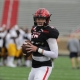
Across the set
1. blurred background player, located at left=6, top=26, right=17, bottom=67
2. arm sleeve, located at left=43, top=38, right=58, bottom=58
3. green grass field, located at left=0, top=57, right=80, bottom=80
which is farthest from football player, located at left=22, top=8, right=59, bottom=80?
blurred background player, located at left=6, top=26, right=17, bottom=67

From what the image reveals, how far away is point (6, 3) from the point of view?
Result: 92.1 feet

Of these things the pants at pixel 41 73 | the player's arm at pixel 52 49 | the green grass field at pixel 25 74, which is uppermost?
the player's arm at pixel 52 49

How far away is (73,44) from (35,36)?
9.05m

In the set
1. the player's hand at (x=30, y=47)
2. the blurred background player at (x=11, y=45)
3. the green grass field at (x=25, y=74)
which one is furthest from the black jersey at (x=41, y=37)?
the blurred background player at (x=11, y=45)

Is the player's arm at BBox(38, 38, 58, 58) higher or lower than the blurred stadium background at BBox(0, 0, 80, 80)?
higher

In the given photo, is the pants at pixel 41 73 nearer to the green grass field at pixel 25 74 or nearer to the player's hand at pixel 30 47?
the player's hand at pixel 30 47

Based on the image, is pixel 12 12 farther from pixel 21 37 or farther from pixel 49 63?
pixel 49 63

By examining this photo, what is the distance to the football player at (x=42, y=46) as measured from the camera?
18.1 feet

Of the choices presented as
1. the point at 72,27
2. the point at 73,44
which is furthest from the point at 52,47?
the point at 72,27

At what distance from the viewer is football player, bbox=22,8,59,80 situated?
5508mm

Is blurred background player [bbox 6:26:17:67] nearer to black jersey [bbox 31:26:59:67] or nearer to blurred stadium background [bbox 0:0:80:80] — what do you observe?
black jersey [bbox 31:26:59:67]

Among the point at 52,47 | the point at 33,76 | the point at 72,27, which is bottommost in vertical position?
the point at 72,27

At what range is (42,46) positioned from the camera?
5.67 metres

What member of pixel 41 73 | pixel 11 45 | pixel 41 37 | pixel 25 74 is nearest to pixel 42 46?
pixel 41 37
